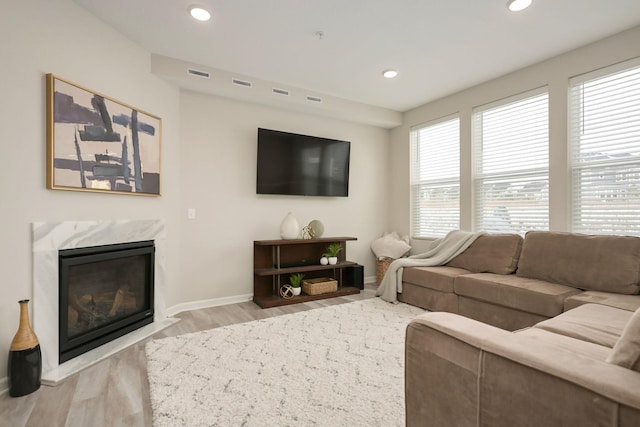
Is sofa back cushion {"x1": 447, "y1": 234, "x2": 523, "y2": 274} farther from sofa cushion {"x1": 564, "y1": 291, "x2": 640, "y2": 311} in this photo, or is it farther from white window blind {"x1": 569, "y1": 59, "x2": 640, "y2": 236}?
sofa cushion {"x1": 564, "y1": 291, "x2": 640, "y2": 311}

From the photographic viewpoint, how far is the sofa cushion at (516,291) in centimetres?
245

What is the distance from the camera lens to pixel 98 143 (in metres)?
2.51

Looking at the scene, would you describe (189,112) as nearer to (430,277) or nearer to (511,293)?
(430,277)

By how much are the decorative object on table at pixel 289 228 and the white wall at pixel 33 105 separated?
173 cm

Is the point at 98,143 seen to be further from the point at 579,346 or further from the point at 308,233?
the point at 579,346

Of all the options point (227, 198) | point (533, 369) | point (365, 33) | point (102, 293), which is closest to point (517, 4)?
point (365, 33)

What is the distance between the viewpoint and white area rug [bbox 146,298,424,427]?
5.45 ft

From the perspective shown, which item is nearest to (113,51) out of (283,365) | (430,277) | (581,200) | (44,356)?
(44,356)

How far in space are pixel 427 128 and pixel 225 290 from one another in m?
3.59

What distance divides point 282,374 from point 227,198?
2305 mm

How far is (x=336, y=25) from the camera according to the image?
266 cm

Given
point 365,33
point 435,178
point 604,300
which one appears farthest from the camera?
point 435,178

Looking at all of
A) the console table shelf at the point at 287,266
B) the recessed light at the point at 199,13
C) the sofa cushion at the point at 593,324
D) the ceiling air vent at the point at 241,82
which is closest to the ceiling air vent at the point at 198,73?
the ceiling air vent at the point at 241,82

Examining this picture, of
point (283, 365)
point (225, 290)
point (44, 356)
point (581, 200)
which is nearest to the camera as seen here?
point (44, 356)
